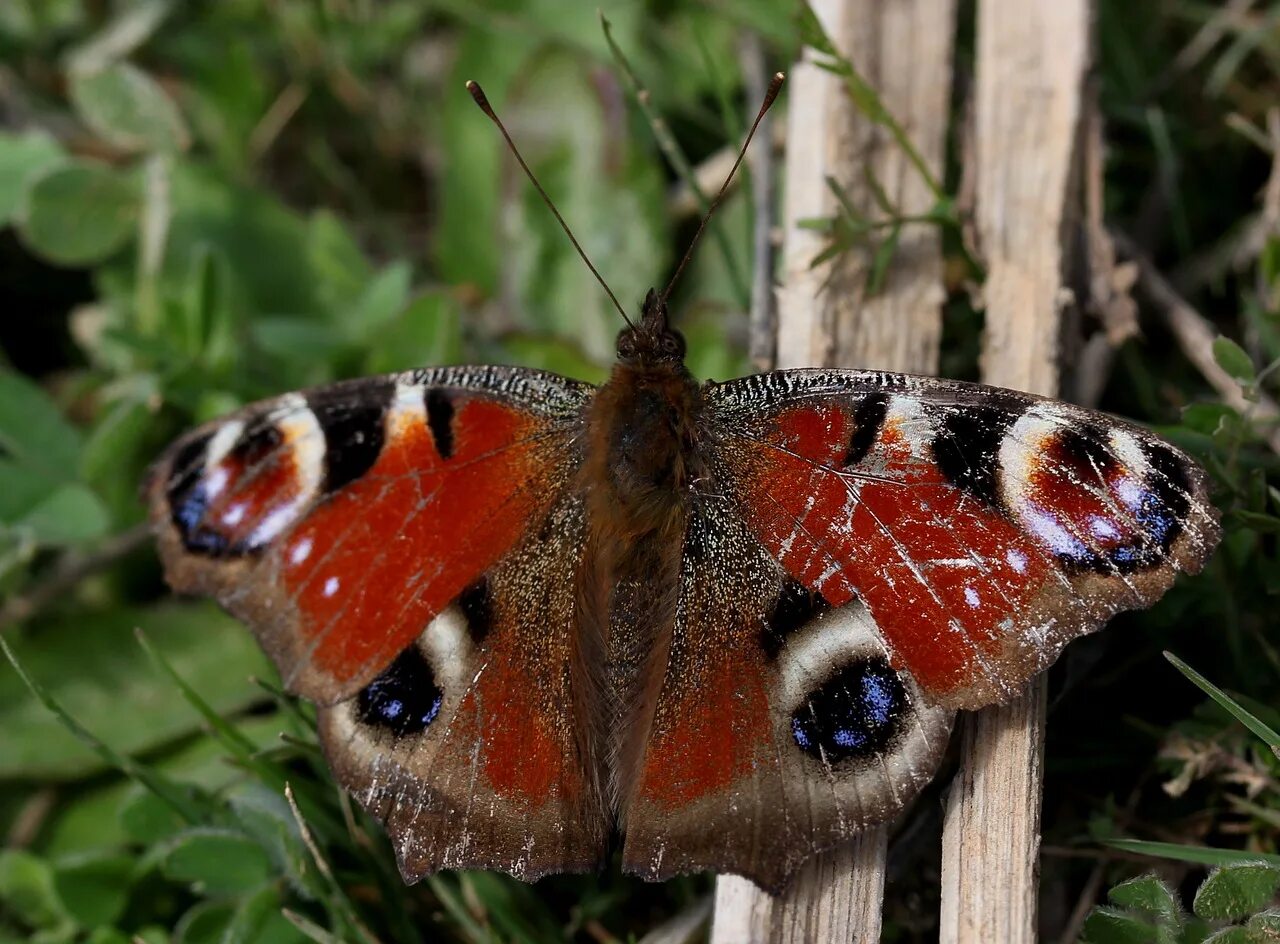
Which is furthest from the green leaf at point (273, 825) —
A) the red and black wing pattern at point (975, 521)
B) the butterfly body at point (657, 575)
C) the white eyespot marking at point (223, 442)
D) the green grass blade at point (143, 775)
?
the red and black wing pattern at point (975, 521)

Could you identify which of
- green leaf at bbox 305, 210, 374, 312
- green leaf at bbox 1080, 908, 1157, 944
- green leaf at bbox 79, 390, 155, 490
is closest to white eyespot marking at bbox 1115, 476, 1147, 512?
green leaf at bbox 1080, 908, 1157, 944

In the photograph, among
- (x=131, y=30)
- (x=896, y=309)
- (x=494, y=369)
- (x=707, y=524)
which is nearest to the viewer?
(x=707, y=524)

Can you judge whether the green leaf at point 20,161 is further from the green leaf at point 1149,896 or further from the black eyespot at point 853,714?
the green leaf at point 1149,896

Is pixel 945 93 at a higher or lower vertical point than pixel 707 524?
higher

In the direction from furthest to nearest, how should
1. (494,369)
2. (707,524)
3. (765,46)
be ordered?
(765,46) → (494,369) → (707,524)

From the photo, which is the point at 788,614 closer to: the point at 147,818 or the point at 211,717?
the point at 211,717

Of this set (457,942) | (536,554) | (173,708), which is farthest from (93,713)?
(536,554)

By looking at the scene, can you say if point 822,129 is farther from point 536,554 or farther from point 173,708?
point 173,708
